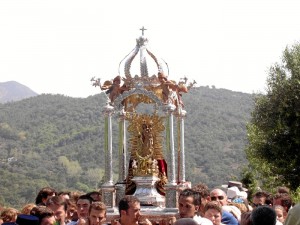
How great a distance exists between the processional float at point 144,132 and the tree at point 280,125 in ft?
37.5

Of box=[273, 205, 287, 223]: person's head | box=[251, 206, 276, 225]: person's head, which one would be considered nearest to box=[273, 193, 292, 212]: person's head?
box=[273, 205, 287, 223]: person's head

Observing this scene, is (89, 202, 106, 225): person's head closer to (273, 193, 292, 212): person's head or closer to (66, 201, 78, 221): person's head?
(66, 201, 78, 221): person's head

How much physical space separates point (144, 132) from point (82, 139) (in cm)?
Answer: 6950

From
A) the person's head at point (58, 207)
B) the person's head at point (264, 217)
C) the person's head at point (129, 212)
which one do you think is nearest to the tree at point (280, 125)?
the person's head at point (58, 207)

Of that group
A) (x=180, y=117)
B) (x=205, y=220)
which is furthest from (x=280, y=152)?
(x=205, y=220)

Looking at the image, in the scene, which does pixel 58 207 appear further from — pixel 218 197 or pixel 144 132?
pixel 144 132

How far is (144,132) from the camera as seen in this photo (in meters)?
21.2

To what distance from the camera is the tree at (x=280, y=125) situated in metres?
32.3

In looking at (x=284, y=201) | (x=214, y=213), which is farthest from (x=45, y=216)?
(x=284, y=201)

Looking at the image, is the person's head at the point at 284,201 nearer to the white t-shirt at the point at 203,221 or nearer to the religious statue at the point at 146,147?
the white t-shirt at the point at 203,221

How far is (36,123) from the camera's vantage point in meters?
96.4

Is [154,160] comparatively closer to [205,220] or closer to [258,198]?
[258,198]

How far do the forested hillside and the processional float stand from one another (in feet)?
154

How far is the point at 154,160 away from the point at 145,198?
120cm
